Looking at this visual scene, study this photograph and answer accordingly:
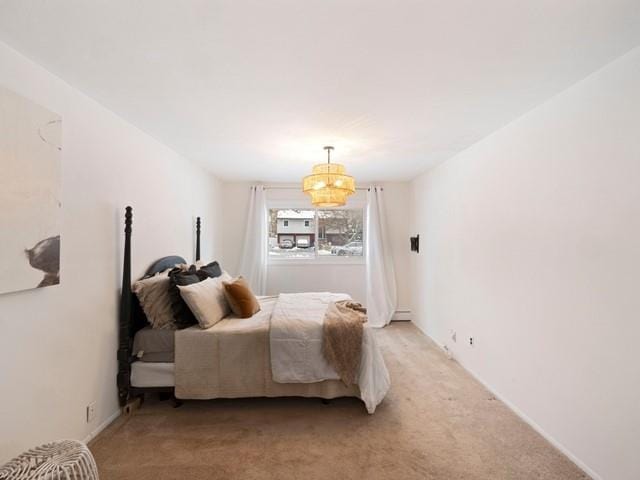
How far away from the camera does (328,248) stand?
5.58 metres

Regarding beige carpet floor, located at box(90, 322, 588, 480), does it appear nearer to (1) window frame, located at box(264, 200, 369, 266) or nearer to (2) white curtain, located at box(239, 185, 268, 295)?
(2) white curtain, located at box(239, 185, 268, 295)

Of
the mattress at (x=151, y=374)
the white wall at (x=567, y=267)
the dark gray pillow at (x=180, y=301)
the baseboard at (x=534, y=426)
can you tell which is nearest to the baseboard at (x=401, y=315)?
the baseboard at (x=534, y=426)

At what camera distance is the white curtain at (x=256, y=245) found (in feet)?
17.0

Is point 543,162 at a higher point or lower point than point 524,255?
higher

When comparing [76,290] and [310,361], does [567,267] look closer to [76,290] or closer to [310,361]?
[310,361]

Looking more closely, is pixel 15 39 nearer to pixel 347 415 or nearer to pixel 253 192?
pixel 347 415

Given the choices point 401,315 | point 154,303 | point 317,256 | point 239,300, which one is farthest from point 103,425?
point 401,315

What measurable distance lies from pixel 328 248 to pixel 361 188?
116 centimetres

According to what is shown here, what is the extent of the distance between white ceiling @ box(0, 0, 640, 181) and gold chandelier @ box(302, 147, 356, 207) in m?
0.37

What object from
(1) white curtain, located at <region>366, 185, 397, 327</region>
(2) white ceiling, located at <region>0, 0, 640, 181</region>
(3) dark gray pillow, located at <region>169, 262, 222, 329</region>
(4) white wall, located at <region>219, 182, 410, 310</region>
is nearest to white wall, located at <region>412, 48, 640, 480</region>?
(2) white ceiling, located at <region>0, 0, 640, 181</region>

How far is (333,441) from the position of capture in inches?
86.6

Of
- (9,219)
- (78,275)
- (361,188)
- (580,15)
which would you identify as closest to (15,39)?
(9,219)

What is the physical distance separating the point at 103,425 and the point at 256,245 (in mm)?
3211

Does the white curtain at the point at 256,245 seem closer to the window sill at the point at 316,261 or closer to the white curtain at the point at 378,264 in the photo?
the window sill at the point at 316,261
